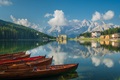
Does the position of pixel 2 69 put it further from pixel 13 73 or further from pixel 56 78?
pixel 56 78

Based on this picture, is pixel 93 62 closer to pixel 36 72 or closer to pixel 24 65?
pixel 24 65

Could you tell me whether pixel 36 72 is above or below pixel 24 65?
below

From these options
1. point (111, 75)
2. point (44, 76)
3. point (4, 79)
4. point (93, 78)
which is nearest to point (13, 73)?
point (4, 79)

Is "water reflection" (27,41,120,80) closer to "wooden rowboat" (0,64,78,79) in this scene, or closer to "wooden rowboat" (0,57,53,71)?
"wooden rowboat" (0,64,78,79)

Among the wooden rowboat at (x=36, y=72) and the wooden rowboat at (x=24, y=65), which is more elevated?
the wooden rowboat at (x=24, y=65)

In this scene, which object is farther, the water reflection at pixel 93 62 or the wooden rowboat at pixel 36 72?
the water reflection at pixel 93 62

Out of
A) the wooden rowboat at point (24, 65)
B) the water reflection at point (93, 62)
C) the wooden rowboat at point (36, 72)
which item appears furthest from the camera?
the water reflection at point (93, 62)

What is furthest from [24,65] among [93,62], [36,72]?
[93,62]

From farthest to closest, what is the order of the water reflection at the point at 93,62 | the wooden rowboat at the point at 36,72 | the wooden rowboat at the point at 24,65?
the water reflection at the point at 93,62 < the wooden rowboat at the point at 24,65 < the wooden rowboat at the point at 36,72

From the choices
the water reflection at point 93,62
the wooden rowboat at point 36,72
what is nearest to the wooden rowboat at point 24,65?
the wooden rowboat at point 36,72

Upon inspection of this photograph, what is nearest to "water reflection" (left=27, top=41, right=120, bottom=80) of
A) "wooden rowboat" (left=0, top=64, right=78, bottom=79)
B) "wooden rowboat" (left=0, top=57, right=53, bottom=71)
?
"wooden rowboat" (left=0, top=64, right=78, bottom=79)

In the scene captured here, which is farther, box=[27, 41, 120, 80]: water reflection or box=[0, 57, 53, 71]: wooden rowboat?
box=[27, 41, 120, 80]: water reflection

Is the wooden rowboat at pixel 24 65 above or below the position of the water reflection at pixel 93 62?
above

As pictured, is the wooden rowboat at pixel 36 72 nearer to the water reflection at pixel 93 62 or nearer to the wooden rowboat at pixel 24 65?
the wooden rowboat at pixel 24 65
